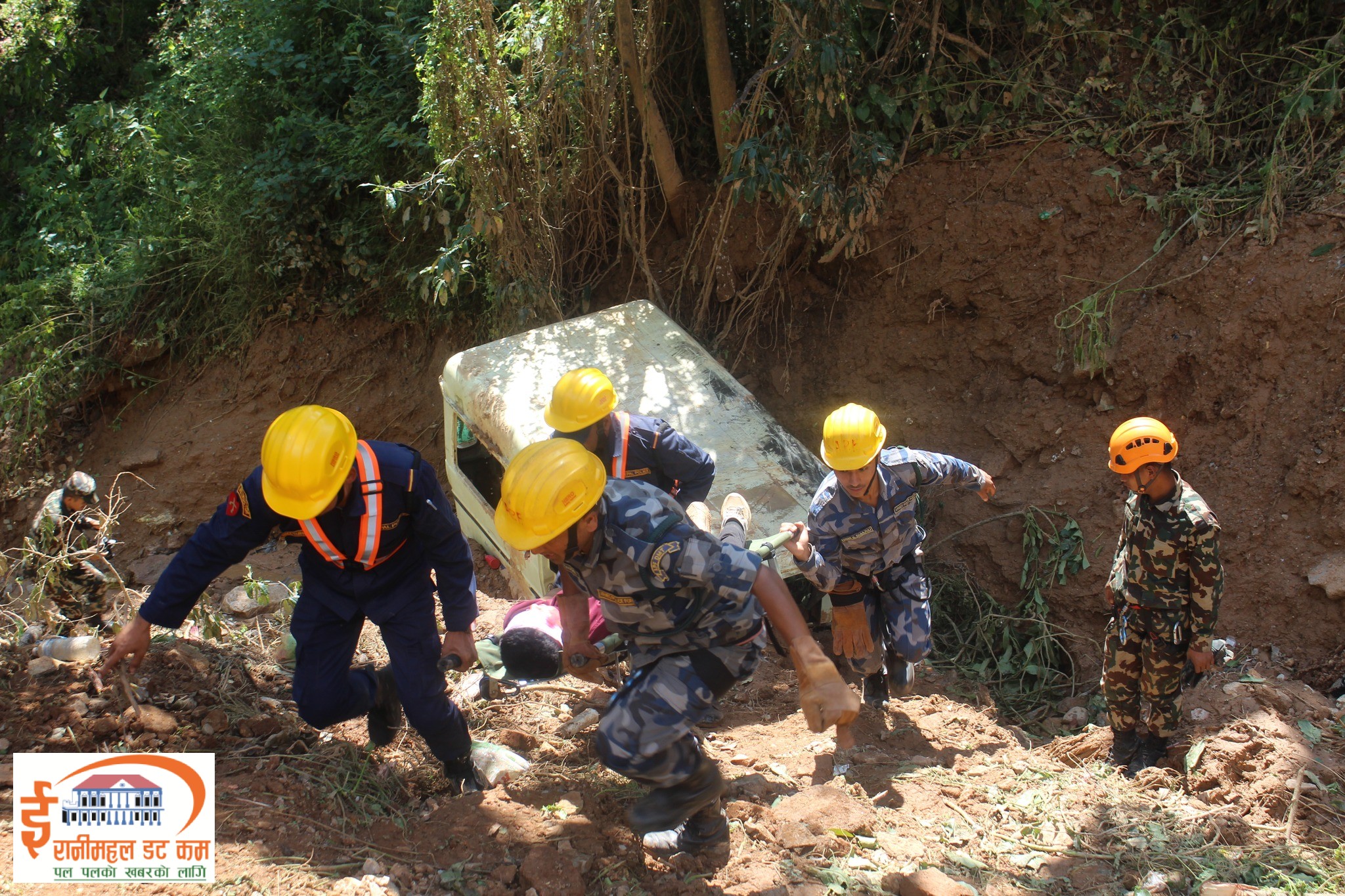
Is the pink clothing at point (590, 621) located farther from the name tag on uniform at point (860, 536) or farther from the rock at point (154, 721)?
the rock at point (154, 721)

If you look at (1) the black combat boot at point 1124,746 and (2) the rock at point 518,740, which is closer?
(2) the rock at point 518,740

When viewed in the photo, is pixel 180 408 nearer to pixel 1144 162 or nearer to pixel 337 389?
pixel 337 389

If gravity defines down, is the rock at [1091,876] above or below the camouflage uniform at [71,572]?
below

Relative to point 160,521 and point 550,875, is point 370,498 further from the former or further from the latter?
point 160,521

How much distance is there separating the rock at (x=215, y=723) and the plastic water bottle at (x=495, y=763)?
947mm

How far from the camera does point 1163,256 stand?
5.30 meters

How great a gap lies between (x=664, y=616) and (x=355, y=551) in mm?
1108

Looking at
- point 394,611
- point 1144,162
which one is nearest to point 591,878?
point 394,611

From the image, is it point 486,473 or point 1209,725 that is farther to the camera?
point 486,473

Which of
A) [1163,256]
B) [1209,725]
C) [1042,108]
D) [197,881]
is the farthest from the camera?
[1042,108]

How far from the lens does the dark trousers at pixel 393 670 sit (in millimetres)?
3193

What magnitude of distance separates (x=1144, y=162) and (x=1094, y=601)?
262 cm

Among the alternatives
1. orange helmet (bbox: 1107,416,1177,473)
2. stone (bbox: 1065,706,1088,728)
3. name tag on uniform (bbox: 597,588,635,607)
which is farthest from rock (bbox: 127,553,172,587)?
orange helmet (bbox: 1107,416,1177,473)

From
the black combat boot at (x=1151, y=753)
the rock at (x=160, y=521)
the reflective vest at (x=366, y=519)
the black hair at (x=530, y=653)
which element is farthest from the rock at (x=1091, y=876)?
the rock at (x=160, y=521)
